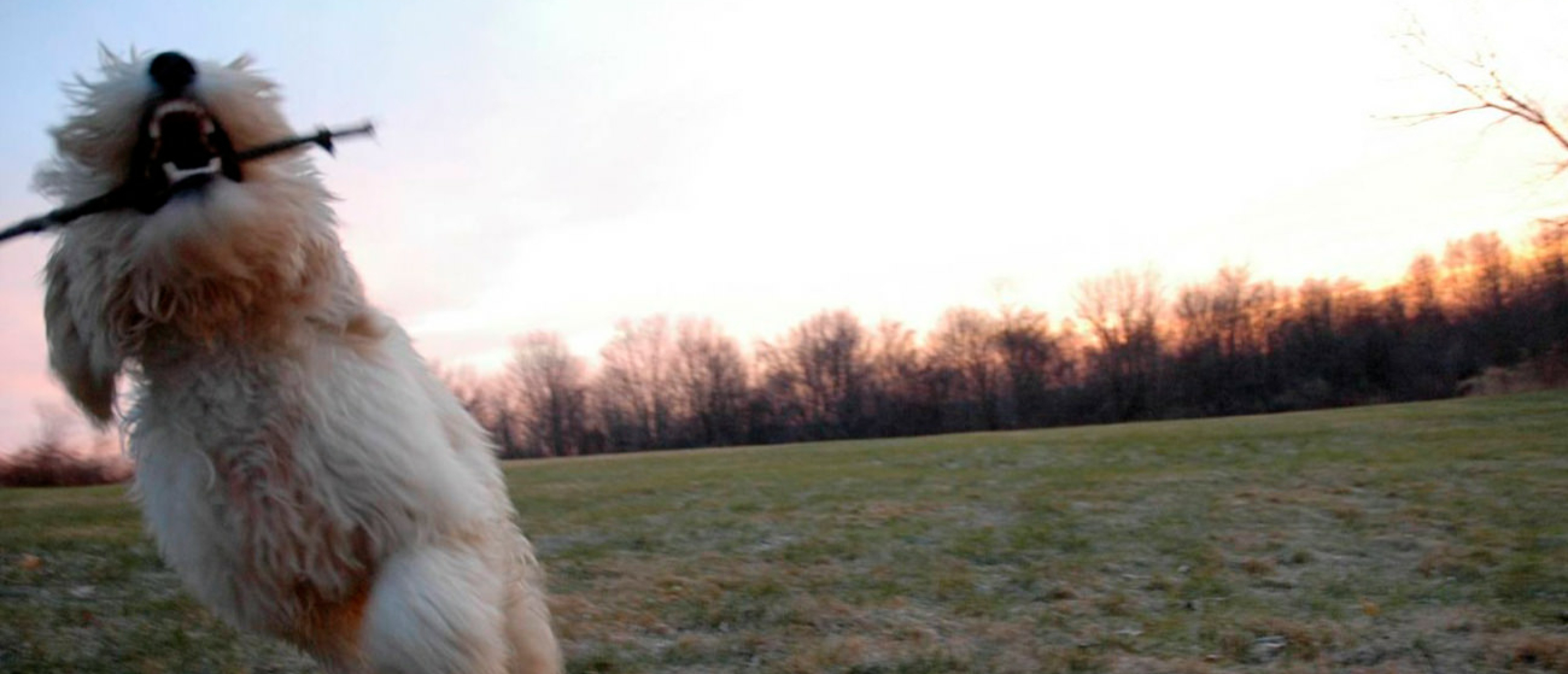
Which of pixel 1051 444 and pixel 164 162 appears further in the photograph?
pixel 1051 444

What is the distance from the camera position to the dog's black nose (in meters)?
2.86

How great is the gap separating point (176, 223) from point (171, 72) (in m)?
0.37

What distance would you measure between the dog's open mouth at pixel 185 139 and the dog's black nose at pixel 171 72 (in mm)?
→ 32

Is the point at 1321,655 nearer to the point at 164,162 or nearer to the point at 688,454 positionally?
the point at 164,162

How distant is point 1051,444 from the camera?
18609mm

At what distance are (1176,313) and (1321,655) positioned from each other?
204 feet

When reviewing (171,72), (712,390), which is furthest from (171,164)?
(712,390)

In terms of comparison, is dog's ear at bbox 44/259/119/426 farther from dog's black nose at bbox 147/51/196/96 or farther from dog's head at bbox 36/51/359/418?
dog's black nose at bbox 147/51/196/96

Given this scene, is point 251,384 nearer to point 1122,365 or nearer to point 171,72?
point 171,72

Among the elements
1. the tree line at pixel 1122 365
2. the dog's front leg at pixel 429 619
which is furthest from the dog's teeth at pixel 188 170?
the tree line at pixel 1122 365

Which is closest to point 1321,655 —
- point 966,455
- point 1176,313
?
point 966,455

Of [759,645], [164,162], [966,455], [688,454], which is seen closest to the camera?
[164,162]

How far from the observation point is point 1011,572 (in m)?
7.86

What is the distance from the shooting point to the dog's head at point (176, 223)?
9.32ft
